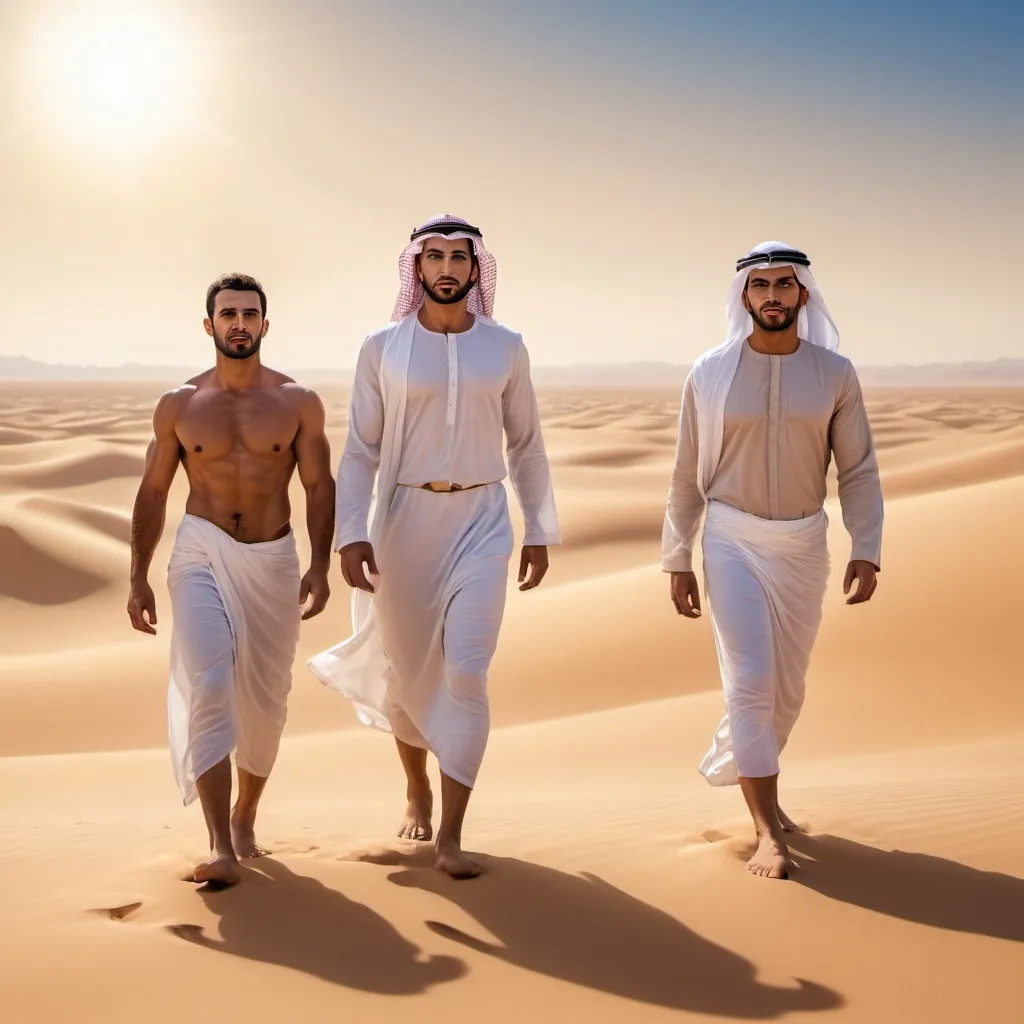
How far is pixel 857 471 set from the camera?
206 inches

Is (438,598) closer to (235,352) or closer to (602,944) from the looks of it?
(235,352)

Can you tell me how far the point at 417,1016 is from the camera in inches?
138

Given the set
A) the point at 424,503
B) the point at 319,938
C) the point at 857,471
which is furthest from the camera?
the point at 857,471

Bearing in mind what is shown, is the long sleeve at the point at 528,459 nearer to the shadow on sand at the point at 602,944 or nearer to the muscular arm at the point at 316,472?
the muscular arm at the point at 316,472

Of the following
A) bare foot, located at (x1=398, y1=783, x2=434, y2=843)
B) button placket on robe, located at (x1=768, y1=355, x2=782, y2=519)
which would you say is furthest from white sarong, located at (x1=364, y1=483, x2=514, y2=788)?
button placket on robe, located at (x1=768, y1=355, x2=782, y2=519)

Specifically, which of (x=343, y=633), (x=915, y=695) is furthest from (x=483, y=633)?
(x=343, y=633)

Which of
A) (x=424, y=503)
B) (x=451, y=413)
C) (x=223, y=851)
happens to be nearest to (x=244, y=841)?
(x=223, y=851)

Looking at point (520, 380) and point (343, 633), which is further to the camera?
point (343, 633)

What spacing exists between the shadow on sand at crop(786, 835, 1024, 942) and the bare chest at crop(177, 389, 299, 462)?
2494 mm

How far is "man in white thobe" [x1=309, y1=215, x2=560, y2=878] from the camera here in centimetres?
502

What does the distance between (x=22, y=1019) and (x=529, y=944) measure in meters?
1.46

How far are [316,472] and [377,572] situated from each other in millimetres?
456

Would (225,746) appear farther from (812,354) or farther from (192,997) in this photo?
(812,354)

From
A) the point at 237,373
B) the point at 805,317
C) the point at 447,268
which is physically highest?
the point at 447,268
